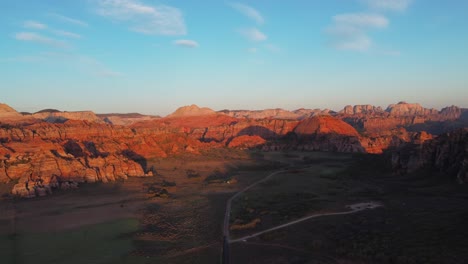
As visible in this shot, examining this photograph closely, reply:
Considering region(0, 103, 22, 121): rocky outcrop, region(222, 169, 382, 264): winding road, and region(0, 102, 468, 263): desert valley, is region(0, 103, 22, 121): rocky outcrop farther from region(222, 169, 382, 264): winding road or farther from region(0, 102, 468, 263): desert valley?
region(222, 169, 382, 264): winding road

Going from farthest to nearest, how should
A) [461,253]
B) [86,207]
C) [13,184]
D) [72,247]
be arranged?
[13,184]
[86,207]
[72,247]
[461,253]

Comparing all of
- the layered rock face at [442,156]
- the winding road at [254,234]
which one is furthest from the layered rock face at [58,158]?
the layered rock face at [442,156]

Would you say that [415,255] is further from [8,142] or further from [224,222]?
[8,142]

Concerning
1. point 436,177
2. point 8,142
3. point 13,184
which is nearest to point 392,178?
point 436,177

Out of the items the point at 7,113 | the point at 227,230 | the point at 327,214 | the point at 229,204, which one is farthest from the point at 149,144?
the point at 327,214

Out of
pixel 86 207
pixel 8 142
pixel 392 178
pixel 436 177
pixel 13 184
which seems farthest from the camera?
pixel 8 142

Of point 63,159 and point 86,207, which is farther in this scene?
point 63,159

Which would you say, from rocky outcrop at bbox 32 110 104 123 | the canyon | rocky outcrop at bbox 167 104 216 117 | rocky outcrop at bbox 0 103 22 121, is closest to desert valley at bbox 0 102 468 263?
the canyon
